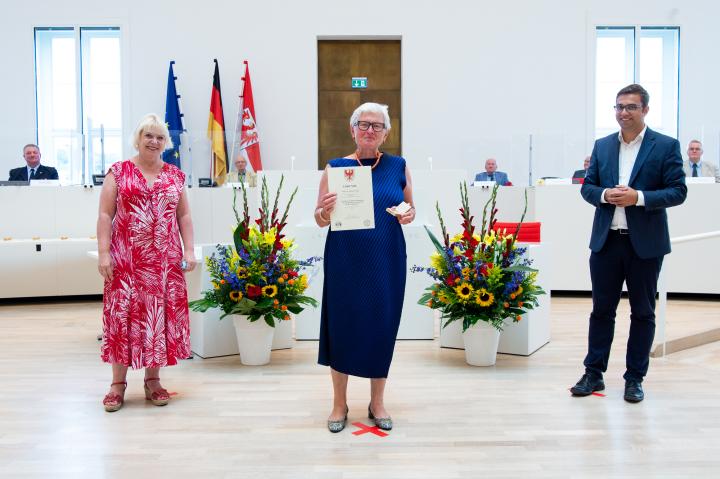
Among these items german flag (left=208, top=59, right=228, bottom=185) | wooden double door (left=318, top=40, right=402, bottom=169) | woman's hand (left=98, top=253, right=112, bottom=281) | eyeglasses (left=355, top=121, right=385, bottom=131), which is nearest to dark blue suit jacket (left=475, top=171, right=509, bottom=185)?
wooden double door (left=318, top=40, right=402, bottom=169)

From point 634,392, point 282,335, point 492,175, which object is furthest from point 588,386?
point 492,175

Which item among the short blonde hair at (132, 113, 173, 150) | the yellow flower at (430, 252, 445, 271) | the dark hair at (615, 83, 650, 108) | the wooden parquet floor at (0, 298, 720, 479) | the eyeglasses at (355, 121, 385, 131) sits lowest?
the wooden parquet floor at (0, 298, 720, 479)

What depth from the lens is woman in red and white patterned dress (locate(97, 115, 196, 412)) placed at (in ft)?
10.5

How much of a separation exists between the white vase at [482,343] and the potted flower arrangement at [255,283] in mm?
1003

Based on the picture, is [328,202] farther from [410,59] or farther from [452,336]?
[410,59]

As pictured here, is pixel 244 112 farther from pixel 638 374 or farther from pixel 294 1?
pixel 638 374

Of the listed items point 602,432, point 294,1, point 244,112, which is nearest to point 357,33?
point 294,1

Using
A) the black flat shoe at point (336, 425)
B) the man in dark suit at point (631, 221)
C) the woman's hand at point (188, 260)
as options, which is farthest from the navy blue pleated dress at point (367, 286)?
the man in dark suit at point (631, 221)

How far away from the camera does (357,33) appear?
984cm

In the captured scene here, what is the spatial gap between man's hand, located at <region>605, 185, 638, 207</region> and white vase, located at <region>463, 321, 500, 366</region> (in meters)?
1.28

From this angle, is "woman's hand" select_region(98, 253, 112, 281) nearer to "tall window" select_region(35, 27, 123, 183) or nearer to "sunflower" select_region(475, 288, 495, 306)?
"sunflower" select_region(475, 288, 495, 306)

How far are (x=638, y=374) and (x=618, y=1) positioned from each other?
8253mm

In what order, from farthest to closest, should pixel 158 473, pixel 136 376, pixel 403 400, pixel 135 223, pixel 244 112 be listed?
pixel 244 112
pixel 136 376
pixel 403 400
pixel 135 223
pixel 158 473

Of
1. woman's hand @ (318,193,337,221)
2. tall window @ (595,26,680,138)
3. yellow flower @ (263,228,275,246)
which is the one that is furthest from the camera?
tall window @ (595,26,680,138)
